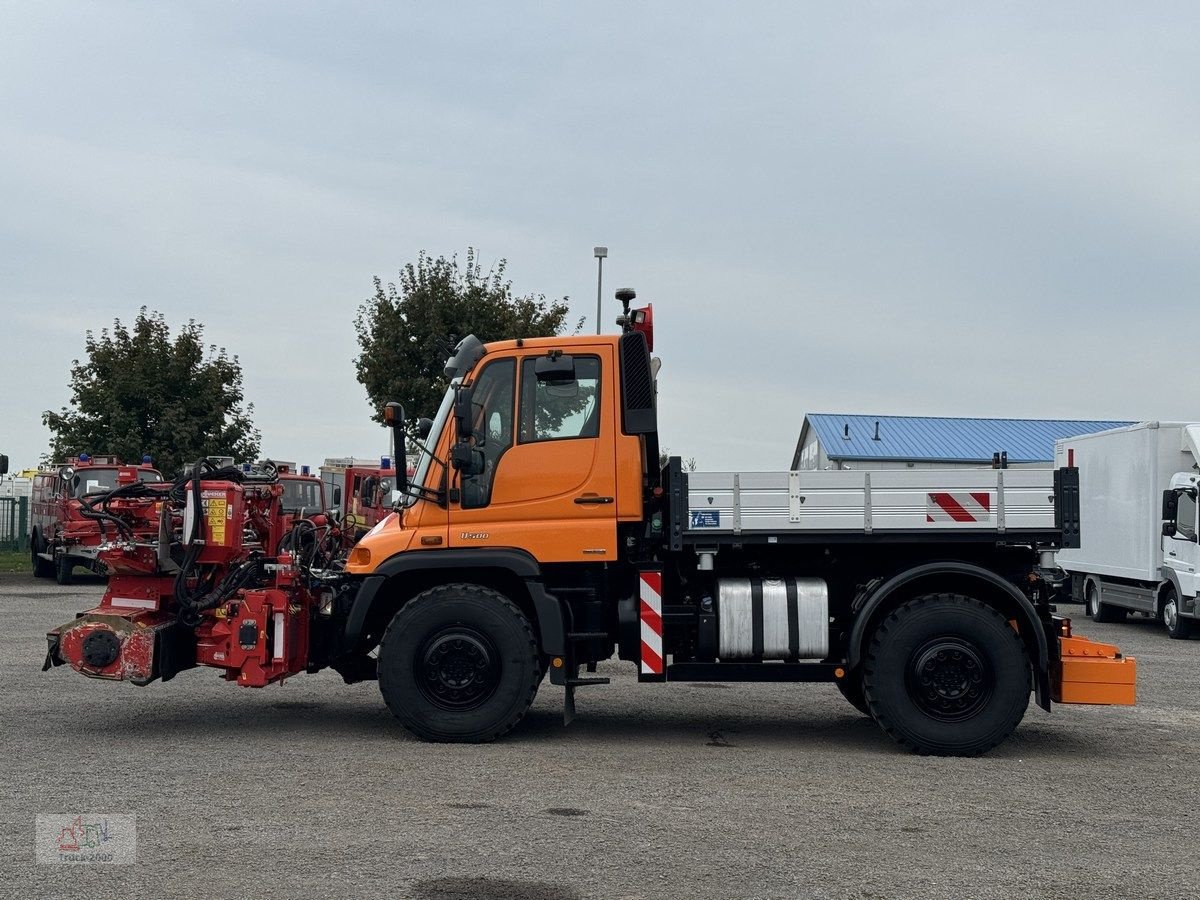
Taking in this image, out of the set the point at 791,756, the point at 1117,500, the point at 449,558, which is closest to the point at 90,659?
the point at 449,558

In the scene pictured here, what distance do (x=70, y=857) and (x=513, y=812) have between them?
89.8 inches

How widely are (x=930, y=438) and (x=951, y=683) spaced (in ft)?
158

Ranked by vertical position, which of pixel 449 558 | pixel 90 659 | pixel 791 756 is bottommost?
pixel 791 756

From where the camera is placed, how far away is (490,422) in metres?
9.48

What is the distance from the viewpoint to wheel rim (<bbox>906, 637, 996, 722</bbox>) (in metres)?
9.05

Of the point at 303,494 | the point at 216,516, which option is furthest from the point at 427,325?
the point at 216,516

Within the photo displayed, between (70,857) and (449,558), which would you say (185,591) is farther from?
(70,857)

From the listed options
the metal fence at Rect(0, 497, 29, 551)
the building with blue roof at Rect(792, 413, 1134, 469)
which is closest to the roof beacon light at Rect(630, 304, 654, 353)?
the metal fence at Rect(0, 497, 29, 551)

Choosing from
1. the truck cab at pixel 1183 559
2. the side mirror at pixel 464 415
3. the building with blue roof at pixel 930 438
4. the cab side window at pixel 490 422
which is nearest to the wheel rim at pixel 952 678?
the cab side window at pixel 490 422

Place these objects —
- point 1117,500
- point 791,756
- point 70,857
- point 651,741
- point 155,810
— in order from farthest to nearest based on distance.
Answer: point 1117,500 < point 651,741 < point 791,756 < point 155,810 < point 70,857

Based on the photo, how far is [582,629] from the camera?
31.3ft

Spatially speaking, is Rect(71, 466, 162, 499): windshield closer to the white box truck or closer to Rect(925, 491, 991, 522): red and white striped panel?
the white box truck

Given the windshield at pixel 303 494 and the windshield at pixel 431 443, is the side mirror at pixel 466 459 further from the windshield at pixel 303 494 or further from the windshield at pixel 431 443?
the windshield at pixel 303 494

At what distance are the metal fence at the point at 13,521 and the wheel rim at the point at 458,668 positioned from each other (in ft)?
114
